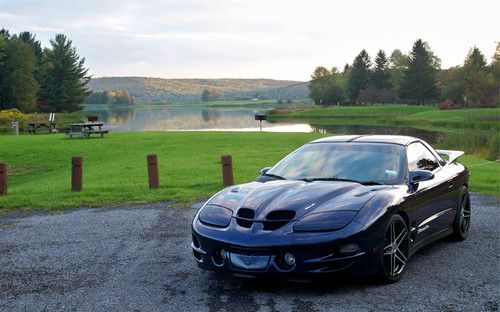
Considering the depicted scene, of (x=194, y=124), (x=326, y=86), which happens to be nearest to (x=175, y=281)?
(x=194, y=124)

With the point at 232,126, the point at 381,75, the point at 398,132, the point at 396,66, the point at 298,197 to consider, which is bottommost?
the point at 398,132

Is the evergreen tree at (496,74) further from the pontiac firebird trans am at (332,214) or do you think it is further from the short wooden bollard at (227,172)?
the pontiac firebird trans am at (332,214)

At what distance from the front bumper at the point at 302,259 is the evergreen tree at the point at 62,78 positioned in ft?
289

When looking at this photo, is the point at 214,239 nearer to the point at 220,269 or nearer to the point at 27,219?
the point at 220,269

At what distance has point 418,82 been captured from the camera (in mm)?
101188

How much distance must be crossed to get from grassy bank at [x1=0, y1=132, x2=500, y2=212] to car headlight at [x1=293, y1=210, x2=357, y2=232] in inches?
246

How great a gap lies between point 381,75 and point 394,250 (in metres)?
114

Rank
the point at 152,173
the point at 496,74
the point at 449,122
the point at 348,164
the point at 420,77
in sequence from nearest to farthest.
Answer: the point at 348,164, the point at 152,173, the point at 449,122, the point at 496,74, the point at 420,77

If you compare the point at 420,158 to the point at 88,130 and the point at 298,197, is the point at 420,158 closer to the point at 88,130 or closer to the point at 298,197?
the point at 298,197

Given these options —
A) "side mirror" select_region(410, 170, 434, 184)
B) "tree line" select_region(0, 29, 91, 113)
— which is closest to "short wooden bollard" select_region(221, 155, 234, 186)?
"side mirror" select_region(410, 170, 434, 184)

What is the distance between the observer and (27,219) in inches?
375

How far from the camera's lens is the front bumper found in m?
4.93

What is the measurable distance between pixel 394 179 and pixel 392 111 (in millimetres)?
84959

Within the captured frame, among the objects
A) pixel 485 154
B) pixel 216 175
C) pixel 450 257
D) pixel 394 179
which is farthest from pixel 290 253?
pixel 485 154
